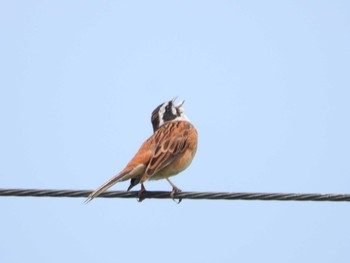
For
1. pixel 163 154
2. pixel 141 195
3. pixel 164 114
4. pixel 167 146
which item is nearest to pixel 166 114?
pixel 164 114

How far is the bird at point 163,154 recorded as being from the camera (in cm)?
993

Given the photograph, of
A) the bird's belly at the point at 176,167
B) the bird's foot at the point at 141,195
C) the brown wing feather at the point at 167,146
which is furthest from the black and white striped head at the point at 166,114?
the bird's foot at the point at 141,195

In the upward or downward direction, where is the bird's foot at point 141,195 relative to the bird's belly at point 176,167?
downward

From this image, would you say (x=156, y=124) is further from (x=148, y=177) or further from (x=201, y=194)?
(x=201, y=194)

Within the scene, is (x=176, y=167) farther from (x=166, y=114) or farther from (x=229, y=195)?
(x=229, y=195)

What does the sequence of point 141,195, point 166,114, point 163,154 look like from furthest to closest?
point 166,114
point 163,154
point 141,195

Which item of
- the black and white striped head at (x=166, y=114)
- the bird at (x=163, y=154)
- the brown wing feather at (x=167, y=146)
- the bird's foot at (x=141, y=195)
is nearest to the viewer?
the bird's foot at (x=141, y=195)

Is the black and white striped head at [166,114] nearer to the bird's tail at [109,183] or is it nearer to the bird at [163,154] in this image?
the bird at [163,154]

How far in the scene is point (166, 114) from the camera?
12.3 meters

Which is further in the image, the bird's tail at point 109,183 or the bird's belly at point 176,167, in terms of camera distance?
the bird's belly at point 176,167

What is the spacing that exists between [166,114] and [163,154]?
1.95 metres

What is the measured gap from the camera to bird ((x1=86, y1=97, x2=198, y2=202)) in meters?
9.93

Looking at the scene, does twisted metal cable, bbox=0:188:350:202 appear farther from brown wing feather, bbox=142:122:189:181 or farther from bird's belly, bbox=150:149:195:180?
bird's belly, bbox=150:149:195:180

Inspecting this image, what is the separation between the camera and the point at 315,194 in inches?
303
